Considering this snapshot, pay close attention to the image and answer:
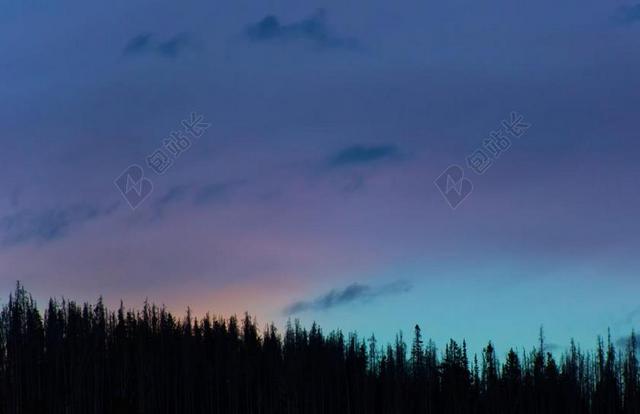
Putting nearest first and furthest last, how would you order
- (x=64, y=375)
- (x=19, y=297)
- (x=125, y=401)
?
(x=125, y=401)
(x=64, y=375)
(x=19, y=297)

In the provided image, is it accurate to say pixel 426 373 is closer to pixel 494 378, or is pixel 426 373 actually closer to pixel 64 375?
pixel 494 378

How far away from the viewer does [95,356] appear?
10206 cm

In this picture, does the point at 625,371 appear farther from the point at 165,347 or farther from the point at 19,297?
the point at 19,297

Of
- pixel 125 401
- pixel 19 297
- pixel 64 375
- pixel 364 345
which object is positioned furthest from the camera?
pixel 364 345

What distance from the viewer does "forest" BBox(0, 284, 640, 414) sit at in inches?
3878

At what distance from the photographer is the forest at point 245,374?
98.5 meters

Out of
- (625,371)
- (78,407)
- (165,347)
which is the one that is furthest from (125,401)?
(625,371)

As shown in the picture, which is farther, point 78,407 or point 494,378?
point 494,378

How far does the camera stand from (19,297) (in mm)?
107688

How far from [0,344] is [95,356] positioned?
9.27 metres

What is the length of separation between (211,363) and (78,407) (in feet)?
64.5

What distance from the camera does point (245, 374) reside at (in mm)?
108062

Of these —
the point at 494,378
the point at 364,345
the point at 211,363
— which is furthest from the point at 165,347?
the point at 494,378

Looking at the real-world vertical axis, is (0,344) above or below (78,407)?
above
